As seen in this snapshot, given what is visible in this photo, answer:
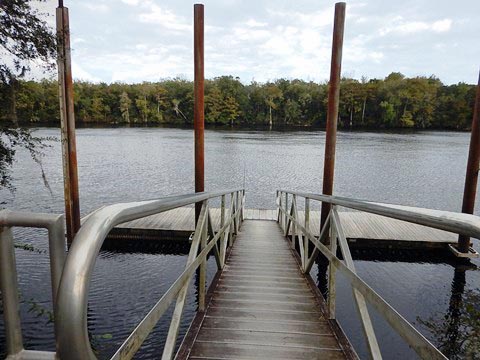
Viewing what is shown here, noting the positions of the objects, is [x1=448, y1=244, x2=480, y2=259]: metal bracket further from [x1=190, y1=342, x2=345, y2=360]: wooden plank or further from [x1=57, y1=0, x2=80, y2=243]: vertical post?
[x1=57, y1=0, x2=80, y2=243]: vertical post

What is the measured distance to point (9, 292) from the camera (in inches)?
34.4

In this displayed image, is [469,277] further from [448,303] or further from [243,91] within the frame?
[243,91]

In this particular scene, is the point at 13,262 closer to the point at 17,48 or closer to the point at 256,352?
the point at 256,352

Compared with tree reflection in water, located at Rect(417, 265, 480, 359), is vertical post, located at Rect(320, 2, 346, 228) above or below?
above

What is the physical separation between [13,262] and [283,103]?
8646cm

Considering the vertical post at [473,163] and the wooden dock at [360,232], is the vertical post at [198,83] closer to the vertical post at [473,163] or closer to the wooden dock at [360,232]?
the wooden dock at [360,232]

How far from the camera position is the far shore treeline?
6844cm

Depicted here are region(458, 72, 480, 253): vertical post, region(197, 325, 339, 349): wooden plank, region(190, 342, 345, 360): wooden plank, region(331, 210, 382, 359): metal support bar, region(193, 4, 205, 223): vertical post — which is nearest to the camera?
region(331, 210, 382, 359): metal support bar

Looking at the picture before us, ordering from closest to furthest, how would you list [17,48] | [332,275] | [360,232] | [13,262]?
1. [13,262]
2. [332,275]
3. [17,48]
4. [360,232]

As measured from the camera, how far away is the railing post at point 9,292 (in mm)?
848

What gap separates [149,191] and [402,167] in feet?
60.5

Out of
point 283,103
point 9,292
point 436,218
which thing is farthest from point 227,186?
point 283,103

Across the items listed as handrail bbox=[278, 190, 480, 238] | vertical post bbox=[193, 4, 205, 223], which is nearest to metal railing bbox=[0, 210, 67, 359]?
handrail bbox=[278, 190, 480, 238]

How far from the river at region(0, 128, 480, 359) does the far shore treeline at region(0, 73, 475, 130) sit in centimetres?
4157
